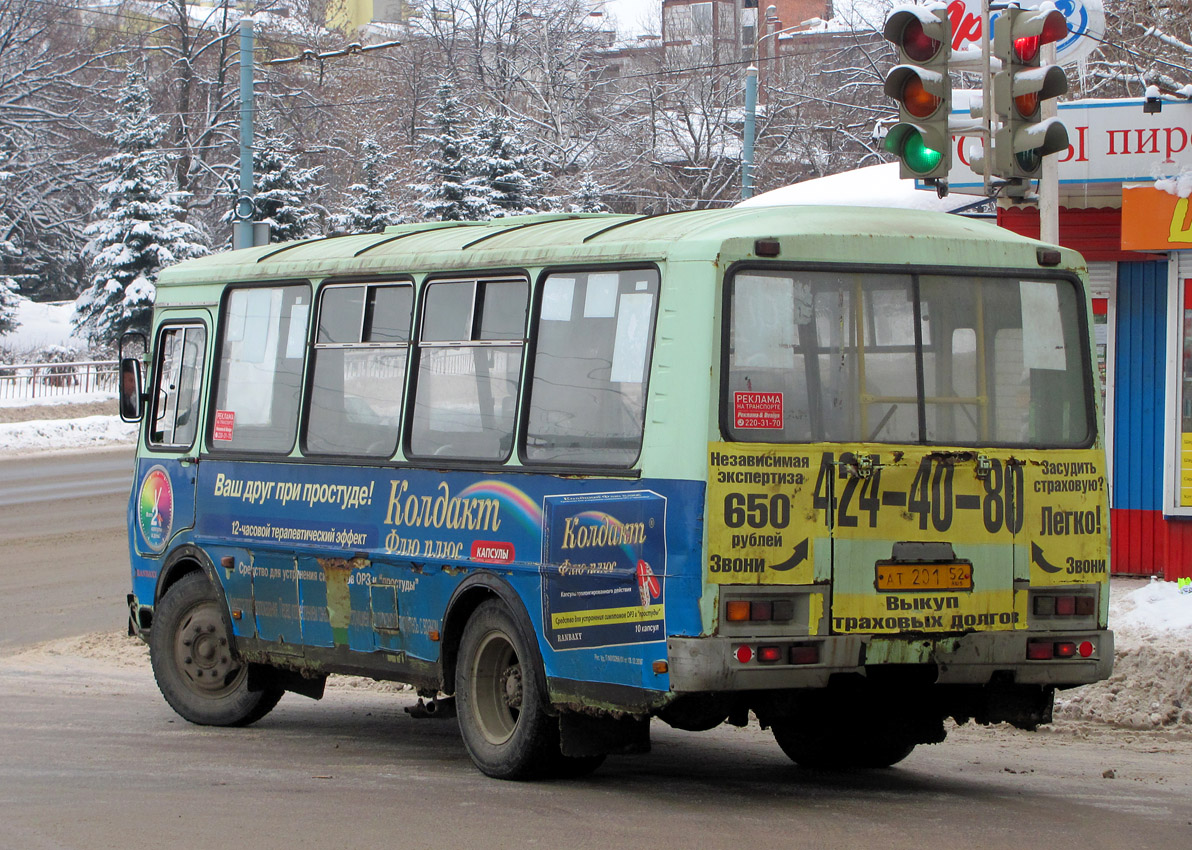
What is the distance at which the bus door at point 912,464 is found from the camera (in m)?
7.09

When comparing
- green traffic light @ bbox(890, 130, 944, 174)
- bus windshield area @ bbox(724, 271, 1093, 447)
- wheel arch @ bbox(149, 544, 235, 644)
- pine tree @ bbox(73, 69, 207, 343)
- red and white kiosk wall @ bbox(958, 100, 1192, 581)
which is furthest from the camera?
pine tree @ bbox(73, 69, 207, 343)

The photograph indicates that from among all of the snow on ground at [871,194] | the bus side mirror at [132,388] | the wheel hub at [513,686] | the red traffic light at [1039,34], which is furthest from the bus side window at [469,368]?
the snow on ground at [871,194]

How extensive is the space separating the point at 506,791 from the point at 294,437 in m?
2.88

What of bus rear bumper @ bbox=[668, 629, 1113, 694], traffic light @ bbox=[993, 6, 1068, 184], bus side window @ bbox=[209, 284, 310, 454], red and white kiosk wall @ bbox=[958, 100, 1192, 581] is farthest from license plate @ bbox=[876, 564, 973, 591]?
red and white kiosk wall @ bbox=[958, 100, 1192, 581]

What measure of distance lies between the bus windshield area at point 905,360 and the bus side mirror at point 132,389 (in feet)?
17.6

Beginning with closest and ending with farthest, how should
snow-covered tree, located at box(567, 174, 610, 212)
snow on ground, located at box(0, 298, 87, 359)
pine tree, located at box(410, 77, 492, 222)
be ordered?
Result: pine tree, located at box(410, 77, 492, 222) → snow-covered tree, located at box(567, 174, 610, 212) → snow on ground, located at box(0, 298, 87, 359)

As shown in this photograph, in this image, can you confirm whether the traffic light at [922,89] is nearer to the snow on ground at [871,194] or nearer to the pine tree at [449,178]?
the snow on ground at [871,194]

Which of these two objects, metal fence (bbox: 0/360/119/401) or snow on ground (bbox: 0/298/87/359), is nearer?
metal fence (bbox: 0/360/119/401)

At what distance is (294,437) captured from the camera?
31.6ft

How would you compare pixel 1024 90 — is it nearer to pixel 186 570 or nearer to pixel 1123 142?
pixel 1123 142

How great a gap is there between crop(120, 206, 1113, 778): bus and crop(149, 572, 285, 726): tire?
1304 mm

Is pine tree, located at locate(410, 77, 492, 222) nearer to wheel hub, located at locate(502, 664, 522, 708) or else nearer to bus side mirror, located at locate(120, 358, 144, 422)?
bus side mirror, located at locate(120, 358, 144, 422)

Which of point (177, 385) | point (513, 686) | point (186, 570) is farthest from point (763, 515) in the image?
point (177, 385)

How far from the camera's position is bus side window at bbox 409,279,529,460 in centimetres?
809
